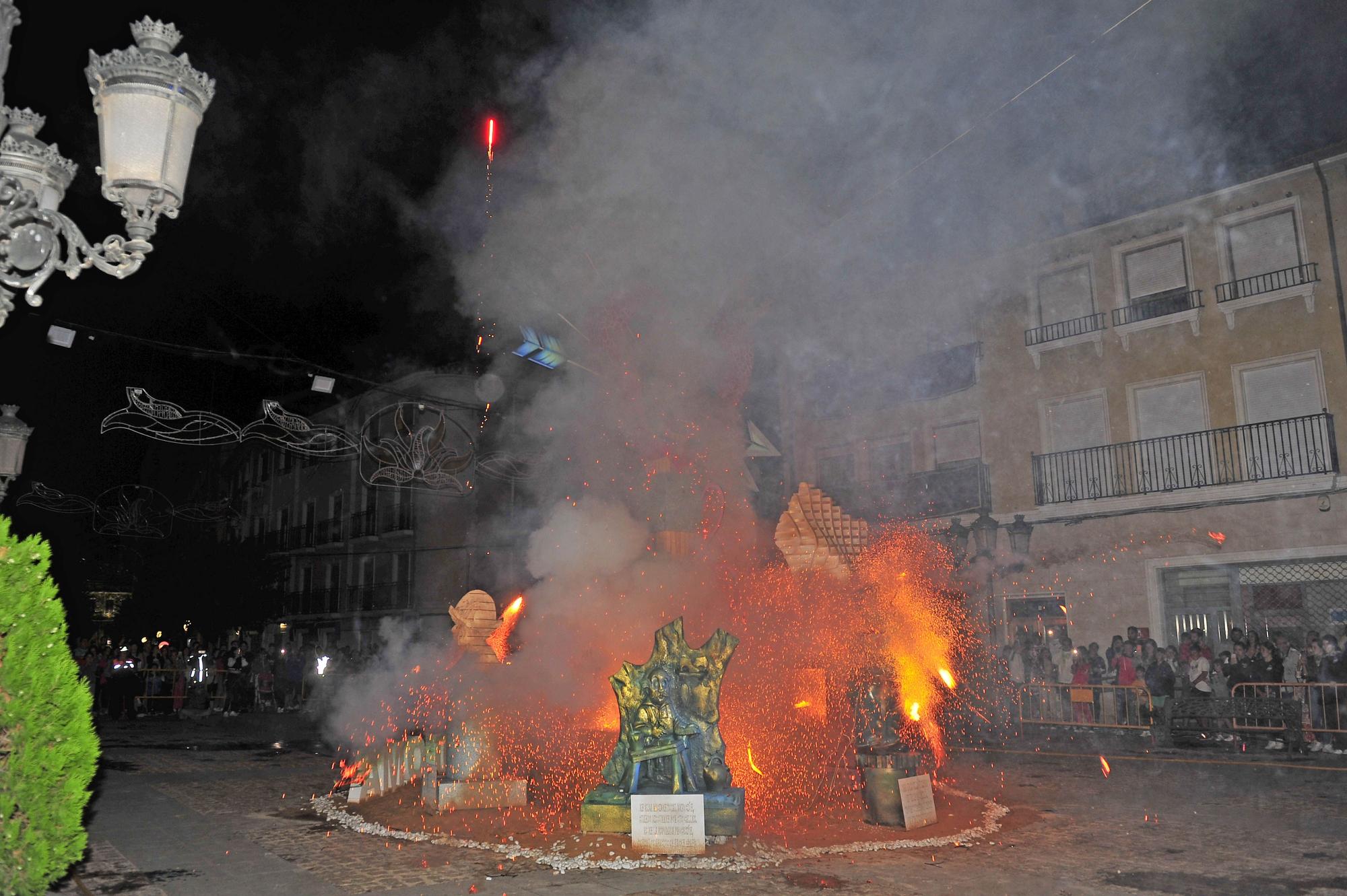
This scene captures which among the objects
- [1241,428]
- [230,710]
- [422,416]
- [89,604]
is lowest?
[230,710]

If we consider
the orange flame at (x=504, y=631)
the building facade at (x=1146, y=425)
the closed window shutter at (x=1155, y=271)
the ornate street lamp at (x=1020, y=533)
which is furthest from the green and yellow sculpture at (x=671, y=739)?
the closed window shutter at (x=1155, y=271)

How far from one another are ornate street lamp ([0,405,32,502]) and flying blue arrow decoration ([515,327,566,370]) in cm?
459

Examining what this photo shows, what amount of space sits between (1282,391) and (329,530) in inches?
1171

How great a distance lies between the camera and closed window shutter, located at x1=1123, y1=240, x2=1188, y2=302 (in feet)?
51.7

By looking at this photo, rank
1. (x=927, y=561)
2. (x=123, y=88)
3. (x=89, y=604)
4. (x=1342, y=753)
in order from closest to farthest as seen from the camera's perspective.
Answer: (x=123, y=88)
(x=1342, y=753)
(x=927, y=561)
(x=89, y=604)

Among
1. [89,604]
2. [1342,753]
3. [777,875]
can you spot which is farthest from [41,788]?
[89,604]

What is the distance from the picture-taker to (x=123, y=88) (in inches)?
160

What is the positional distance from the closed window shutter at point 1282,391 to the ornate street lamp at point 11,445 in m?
16.6

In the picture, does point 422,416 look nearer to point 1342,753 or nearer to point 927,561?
point 927,561

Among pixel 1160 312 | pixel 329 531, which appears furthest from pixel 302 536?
pixel 1160 312

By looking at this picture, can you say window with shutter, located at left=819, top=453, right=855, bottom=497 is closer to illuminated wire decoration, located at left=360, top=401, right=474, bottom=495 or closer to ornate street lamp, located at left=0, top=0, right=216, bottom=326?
illuminated wire decoration, located at left=360, top=401, right=474, bottom=495

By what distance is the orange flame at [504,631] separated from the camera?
28.5 feet

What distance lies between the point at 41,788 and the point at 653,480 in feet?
22.1

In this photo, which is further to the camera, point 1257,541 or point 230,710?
point 230,710
